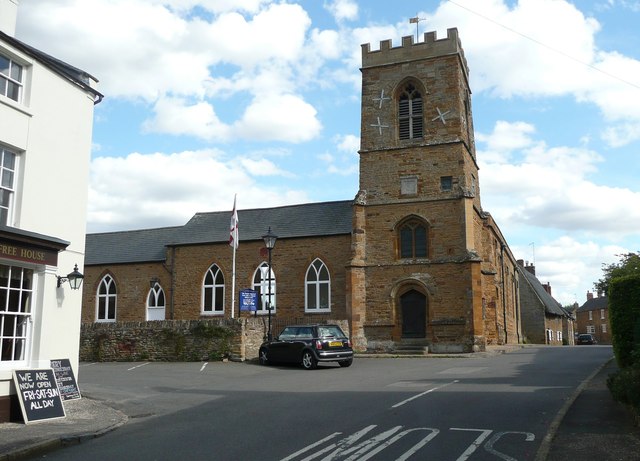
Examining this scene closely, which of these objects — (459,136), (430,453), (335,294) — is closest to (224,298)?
(335,294)

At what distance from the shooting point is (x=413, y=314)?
30.0 meters

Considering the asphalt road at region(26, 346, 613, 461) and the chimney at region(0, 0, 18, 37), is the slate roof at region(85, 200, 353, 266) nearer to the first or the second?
the asphalt road at region(26, 346, 613, 461)

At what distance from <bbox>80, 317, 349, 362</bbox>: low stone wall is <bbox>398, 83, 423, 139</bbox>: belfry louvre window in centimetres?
1311

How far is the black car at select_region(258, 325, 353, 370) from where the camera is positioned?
20828 mm

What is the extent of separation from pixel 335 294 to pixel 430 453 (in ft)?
79.9

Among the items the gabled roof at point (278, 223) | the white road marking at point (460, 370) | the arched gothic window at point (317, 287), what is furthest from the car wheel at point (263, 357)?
the gabled roof at point (278, 223)

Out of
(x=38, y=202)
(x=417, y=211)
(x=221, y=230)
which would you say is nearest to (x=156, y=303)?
(x=221, y=230)

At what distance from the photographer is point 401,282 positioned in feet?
98.9

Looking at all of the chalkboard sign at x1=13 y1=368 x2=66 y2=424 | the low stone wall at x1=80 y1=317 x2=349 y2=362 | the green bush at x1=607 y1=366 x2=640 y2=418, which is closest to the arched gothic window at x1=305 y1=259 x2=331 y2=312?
the low stone wall at x1=80 y1=317 x2=349 y2=362

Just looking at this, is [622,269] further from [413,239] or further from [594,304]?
[594,304]

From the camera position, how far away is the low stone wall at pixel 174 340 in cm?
2450

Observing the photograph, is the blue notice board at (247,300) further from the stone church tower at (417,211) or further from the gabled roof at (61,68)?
the gabled roof at (61,68)

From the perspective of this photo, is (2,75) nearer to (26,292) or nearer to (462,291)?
(26,292)

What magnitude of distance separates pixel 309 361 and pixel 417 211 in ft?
40.6
